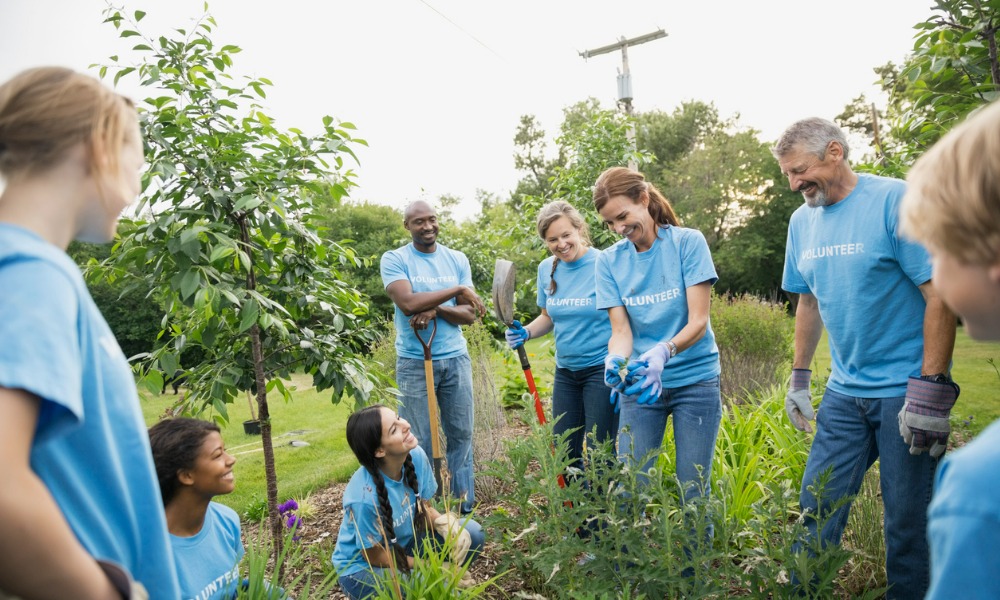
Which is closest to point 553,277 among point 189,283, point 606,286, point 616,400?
point 606,286

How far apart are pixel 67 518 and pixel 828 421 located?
236 centimetres

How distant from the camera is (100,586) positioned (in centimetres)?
85

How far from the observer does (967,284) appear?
28.8 inches

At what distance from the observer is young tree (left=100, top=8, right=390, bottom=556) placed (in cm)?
246

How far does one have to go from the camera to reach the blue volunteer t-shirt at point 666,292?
256cm

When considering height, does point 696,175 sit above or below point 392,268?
above

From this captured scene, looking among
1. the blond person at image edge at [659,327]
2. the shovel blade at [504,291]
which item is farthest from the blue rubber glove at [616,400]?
the shovel blade at [504,291]

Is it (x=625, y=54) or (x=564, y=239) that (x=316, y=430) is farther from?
(x=625, y=54)

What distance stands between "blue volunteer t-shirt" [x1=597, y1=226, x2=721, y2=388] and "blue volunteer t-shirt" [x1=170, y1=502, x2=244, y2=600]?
1.81m

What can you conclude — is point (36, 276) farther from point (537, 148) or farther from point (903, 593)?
point (537, 148)

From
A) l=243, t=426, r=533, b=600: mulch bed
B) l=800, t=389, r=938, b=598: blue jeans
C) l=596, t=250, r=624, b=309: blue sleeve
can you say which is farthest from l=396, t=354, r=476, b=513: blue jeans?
l=800, t=389, r=938, b=598: blue jeans

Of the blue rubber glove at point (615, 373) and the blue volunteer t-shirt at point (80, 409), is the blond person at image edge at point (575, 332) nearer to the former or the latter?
the blue rubber glove at point (615, 373)

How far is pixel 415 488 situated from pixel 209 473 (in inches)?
38.3

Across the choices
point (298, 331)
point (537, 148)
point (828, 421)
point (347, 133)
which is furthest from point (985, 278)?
point (537, 148)
